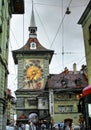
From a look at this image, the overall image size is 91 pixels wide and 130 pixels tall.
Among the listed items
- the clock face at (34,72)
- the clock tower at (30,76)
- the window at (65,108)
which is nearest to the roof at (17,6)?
the window at (65,108)

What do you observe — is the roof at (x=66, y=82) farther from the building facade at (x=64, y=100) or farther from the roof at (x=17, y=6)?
the roof at (x=17, y=6)

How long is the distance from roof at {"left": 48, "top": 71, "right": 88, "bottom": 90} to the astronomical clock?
2704mm

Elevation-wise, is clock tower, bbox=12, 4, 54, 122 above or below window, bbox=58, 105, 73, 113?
above

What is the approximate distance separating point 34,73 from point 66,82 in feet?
24.8

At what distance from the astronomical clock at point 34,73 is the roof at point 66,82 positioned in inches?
106

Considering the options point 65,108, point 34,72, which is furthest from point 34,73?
point 65,108

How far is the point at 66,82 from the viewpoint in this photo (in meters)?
56.2

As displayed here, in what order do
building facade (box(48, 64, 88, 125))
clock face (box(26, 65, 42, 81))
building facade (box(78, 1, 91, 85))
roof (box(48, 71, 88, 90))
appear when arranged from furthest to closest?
clock face (box(26, 65, 42, 81)) < roof (box(48, 71, 88, 90)) < building facade (box(48, 64, 88, 125)) < building facade (box(78, 1, 91, 85))

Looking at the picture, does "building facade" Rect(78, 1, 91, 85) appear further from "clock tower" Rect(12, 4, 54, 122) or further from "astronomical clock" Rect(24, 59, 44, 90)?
"astronomical clock" Rect(24, 59, 44, 90)

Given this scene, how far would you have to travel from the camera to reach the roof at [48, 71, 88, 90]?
54.7 metres

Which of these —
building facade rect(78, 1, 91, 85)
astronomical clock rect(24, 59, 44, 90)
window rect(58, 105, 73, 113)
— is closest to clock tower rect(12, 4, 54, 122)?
astronomical clock rect(24, 59, 44, 90)

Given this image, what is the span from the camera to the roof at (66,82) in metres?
54.7

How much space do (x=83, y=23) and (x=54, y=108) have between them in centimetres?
2590

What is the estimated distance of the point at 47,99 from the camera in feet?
180
